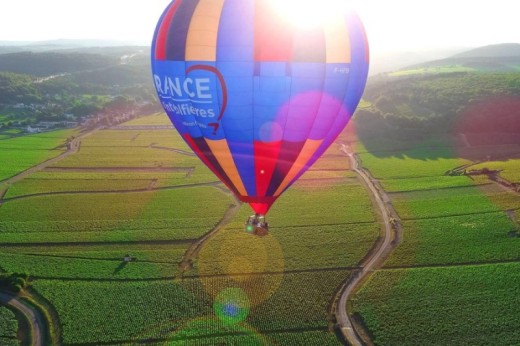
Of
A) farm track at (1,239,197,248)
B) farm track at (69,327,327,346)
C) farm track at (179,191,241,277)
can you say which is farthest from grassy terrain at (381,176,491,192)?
farm track at (69,327,327,346)

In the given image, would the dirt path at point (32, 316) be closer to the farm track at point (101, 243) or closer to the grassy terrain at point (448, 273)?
the farm track at point (101, 243)

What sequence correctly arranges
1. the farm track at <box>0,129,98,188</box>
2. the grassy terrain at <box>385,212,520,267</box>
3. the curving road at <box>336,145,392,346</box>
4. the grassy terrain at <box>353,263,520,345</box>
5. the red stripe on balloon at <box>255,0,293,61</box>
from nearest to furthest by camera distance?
the red stripe on balloon at <box>255,0,293,61</box>, the grassy terrain at <box>353,263,520,345</box>, the curving road at <box>336,145,392,346</box>, the grassy terrain at <box>385,212,520,267</box>, the farm track at <box>0,129,98,188</box>

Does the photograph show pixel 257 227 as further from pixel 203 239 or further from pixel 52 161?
pixel 52 161

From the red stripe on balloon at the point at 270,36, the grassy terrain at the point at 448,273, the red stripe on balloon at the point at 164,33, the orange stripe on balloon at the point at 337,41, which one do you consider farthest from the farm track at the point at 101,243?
the orange stripe on balloon at the point at 337,41

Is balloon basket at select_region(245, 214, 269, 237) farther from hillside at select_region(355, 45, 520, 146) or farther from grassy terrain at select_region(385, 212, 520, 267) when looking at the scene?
hillside at select_region(355, 45, 520, 146)

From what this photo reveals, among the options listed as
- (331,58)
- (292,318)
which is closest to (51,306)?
(292,318)
